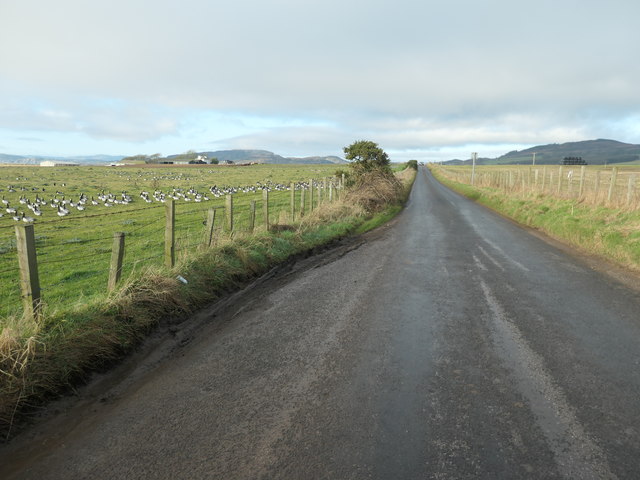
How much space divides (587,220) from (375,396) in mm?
12552

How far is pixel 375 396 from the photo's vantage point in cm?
386

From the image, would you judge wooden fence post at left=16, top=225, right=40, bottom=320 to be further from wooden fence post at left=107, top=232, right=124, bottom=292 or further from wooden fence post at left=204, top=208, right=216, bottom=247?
wooden fence post at left=204, top=208, right=216, bottom=247

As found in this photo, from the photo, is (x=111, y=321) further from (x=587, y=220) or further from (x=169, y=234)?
(x=587, y=220)

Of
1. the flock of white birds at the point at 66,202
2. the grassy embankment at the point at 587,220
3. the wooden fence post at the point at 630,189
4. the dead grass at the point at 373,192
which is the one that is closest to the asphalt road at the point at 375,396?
the grassy embankment at the point at 587,220

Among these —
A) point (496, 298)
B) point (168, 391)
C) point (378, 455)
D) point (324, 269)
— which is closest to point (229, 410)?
point (168, 391)

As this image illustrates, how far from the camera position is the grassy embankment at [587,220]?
33.4 ft

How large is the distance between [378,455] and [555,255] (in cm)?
937

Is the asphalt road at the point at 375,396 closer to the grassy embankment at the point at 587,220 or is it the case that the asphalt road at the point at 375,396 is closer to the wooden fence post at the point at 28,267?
the wooden fence post at the point at 28,267

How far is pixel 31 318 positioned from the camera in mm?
4625

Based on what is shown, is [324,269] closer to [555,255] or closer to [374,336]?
[374,336]

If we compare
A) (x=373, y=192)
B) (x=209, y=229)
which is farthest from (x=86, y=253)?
(x=373, y=192)

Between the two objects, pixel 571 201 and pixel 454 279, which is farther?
pixel 571 201

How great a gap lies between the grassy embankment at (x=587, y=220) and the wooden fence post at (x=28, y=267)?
1129cm

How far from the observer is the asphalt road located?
118 inches
